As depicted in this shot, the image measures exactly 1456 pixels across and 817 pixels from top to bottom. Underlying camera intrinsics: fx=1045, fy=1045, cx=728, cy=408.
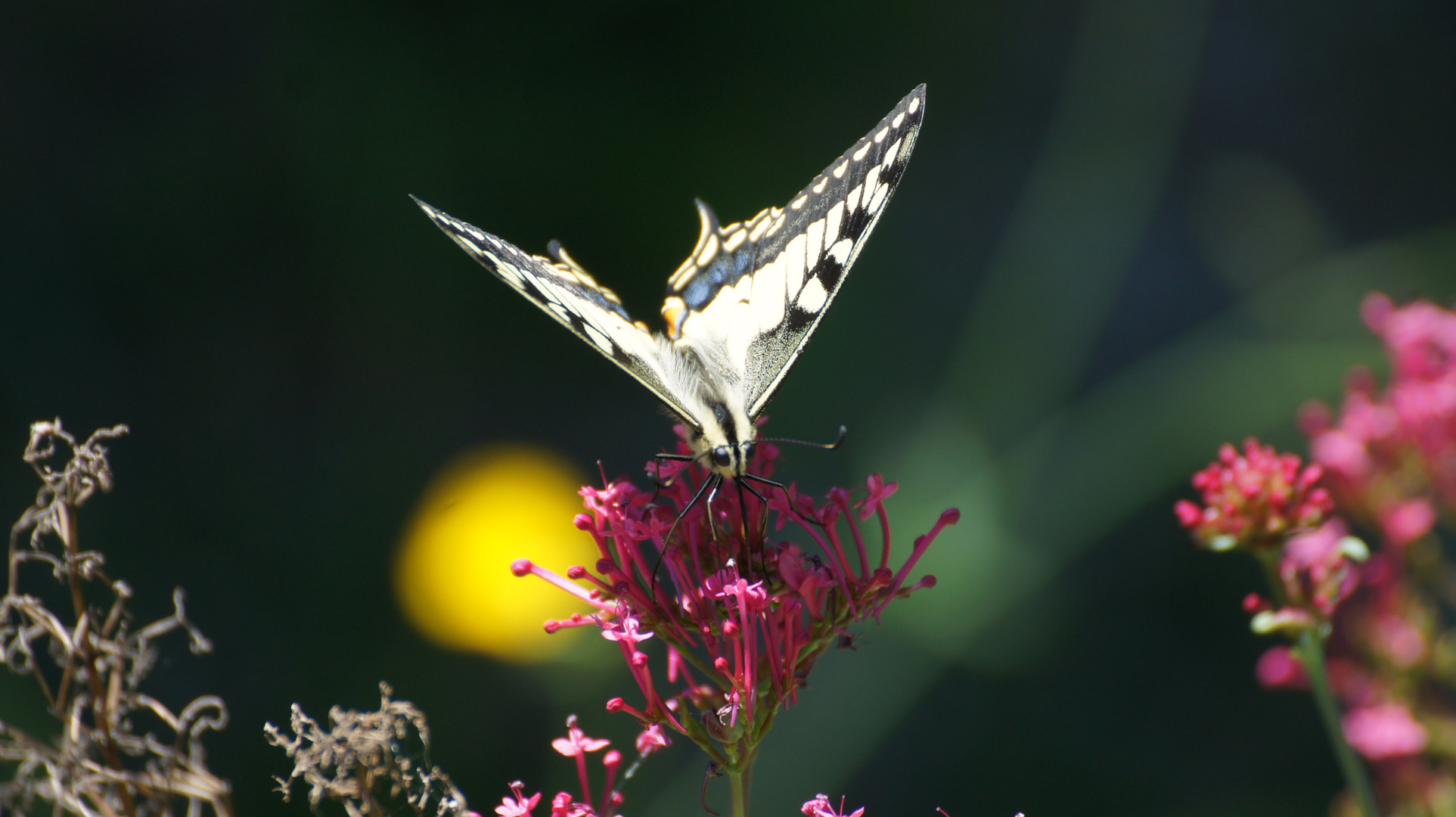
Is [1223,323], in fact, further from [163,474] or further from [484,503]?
[163,474]

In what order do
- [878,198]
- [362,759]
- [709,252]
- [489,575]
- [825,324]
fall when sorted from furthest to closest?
[825,324], [489,575], [709,252], [878,198], [362,759]

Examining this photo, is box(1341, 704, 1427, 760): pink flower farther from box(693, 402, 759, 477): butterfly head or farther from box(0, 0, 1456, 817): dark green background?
box(0, 0, 1456, 817): dark green background

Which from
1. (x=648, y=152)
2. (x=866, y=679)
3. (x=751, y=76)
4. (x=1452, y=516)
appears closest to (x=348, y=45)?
(x=648, y=152)

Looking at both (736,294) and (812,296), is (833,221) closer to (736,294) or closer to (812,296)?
(812,296)

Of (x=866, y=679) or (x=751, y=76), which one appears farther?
(x=751, y=76)

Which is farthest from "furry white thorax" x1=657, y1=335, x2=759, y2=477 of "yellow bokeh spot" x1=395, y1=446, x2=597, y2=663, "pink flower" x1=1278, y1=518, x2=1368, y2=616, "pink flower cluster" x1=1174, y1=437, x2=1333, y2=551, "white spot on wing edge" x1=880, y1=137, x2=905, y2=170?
"yellow bokeh spot" x1=395, y1=446, x2=597, y2=663

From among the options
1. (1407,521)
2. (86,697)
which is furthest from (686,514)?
(1407,521)
